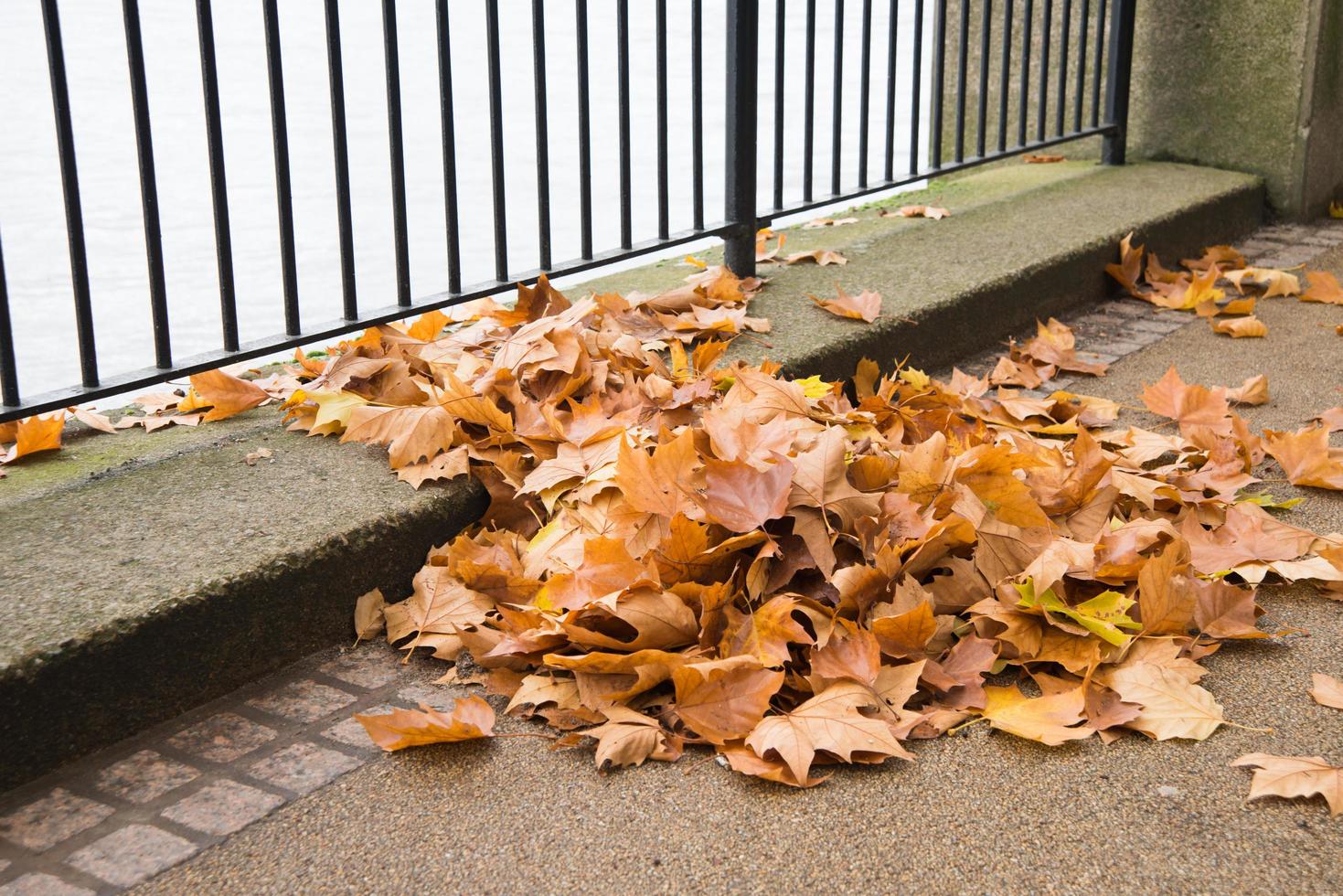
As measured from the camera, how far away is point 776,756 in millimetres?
1604

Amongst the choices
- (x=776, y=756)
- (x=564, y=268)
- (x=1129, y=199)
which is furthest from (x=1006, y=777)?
(x=1129, y=199)

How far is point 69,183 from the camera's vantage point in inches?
80.0

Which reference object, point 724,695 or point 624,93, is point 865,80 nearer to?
point 624,93

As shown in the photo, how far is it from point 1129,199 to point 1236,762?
3.17 m

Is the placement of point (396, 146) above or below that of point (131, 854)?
above

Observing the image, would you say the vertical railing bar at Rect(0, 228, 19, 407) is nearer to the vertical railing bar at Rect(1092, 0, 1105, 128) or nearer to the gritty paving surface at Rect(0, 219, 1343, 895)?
the gritty paving surface at Rect(0, 219, 1343, 895)

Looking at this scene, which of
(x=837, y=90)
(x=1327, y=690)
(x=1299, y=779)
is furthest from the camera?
(x=837, y=90)

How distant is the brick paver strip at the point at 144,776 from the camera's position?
1598 mm

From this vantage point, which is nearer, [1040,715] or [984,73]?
[1040,715]

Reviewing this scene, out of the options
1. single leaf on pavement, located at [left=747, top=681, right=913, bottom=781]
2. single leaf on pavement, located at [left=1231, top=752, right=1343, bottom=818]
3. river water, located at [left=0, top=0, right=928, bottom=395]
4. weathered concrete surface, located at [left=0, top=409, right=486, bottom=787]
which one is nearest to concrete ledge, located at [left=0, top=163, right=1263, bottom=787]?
weathered concrete surface, located at [left=0, top=409, right=486, bottom=787]

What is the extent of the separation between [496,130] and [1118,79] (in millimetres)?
3073

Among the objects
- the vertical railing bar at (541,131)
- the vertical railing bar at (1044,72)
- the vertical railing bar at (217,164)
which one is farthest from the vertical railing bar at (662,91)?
the vertical railing bar at (1044,72)

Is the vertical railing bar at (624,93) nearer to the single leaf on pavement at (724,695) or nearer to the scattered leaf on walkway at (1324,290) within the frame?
the single leaf on pavement at (724,695)

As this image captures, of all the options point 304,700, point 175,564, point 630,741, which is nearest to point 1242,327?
point 630,741
